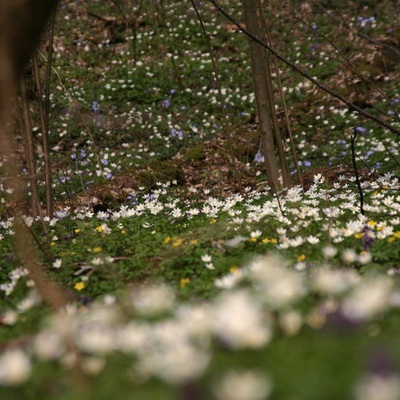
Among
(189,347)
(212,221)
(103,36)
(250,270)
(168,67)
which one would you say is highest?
(103,36)

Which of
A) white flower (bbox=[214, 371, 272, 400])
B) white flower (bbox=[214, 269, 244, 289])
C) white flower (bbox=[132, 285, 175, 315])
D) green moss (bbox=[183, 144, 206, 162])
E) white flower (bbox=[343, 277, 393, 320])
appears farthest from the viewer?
green moss (bbox=[183, 144, 206, 162])

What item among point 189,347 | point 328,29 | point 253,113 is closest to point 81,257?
point 189,347

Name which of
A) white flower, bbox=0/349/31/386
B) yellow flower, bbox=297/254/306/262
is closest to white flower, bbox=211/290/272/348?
white flower, bbox=0/349/31/386

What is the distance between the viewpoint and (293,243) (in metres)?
3.90

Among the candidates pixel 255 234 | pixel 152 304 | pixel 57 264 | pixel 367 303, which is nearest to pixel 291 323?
pixel 367 303

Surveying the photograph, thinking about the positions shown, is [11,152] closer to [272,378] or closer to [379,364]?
[272,378]

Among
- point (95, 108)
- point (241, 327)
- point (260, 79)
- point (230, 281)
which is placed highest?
point (95, 108)

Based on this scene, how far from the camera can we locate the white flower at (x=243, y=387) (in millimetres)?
1380

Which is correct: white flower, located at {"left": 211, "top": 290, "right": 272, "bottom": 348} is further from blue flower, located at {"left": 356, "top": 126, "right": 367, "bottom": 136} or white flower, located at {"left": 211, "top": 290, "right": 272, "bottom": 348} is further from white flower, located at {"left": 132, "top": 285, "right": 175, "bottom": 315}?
blue flower, located at {"left": 356, "top": 126, "right": 367, "bottom": 136}

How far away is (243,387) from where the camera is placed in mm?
1394

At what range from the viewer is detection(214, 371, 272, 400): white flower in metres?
1.38

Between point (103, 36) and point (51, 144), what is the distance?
6.63 metres

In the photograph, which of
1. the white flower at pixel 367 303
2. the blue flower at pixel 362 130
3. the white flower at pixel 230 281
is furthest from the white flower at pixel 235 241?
the blue flower at pixel 362 130

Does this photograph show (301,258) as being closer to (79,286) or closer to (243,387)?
(79,286)
